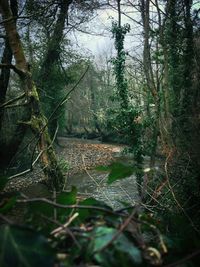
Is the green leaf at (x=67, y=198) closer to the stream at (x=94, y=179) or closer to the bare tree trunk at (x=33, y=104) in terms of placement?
the stream at (x=94, y=179)

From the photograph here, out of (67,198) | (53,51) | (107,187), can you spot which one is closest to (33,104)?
(107,187)

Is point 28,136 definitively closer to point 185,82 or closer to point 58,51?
point 58,51

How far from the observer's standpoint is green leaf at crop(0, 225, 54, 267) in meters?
0.68

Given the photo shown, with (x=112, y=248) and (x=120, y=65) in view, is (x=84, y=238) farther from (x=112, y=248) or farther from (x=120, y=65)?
(x=120, y=65)

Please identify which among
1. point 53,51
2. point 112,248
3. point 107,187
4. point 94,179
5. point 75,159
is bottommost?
point 107,187

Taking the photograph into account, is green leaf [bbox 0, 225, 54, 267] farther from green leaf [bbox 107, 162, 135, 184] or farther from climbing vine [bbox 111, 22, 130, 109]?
climbing vine [bbox 111, 22, 130, 109]

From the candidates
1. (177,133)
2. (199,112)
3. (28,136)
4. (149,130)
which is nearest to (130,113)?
(149,130)

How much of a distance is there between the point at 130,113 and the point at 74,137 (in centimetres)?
2573

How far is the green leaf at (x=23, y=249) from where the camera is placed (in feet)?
2.22

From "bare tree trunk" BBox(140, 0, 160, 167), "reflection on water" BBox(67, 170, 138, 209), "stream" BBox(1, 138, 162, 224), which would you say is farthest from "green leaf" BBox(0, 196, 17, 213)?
"bare tree trunk" BBox(140, 0, 160, 167)

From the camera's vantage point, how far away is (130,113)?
49.1 ft

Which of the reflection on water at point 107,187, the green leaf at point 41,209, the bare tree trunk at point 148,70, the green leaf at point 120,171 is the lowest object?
the reflection on water at point 107,187

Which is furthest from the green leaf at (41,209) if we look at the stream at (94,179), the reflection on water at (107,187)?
the reflection on water at (107,187)

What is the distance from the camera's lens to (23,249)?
0.69 meters
